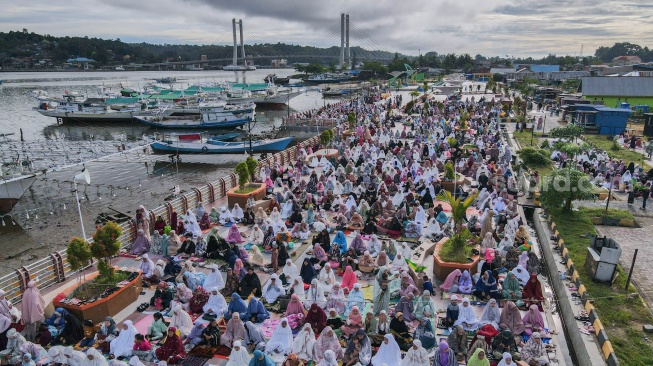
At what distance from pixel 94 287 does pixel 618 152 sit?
2302 centimetres

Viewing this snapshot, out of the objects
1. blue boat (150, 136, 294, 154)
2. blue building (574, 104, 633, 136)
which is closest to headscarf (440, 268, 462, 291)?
blue boat (150, 136, 294, 154)

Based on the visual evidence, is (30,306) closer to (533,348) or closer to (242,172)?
(242,172)

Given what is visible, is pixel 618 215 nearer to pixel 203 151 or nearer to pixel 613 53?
pixel 203 151

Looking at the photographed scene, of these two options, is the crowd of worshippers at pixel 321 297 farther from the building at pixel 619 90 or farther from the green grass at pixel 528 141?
the building at pixel 619 90

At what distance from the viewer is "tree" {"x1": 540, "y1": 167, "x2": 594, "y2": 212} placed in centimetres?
1207

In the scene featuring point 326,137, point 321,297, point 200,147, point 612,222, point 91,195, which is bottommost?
point 91,195

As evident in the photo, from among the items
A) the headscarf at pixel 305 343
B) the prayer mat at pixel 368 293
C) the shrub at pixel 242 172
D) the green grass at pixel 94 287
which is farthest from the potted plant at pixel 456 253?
the shrub at pixel 242 172

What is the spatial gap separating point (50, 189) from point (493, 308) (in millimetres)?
20246

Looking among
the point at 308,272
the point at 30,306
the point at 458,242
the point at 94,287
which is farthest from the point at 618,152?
the point at 30,306

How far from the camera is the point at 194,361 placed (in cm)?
680

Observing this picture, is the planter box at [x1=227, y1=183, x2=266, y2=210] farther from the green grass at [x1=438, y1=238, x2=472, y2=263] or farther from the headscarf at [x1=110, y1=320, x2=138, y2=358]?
the headscarf at [x1=110, y1=320, x2=138, y2=358]

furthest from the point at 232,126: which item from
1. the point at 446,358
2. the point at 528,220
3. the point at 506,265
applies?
the point at 446,358

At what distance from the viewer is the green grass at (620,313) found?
22.4 feet

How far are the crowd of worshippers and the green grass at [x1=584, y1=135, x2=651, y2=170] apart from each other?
9.96 meters
